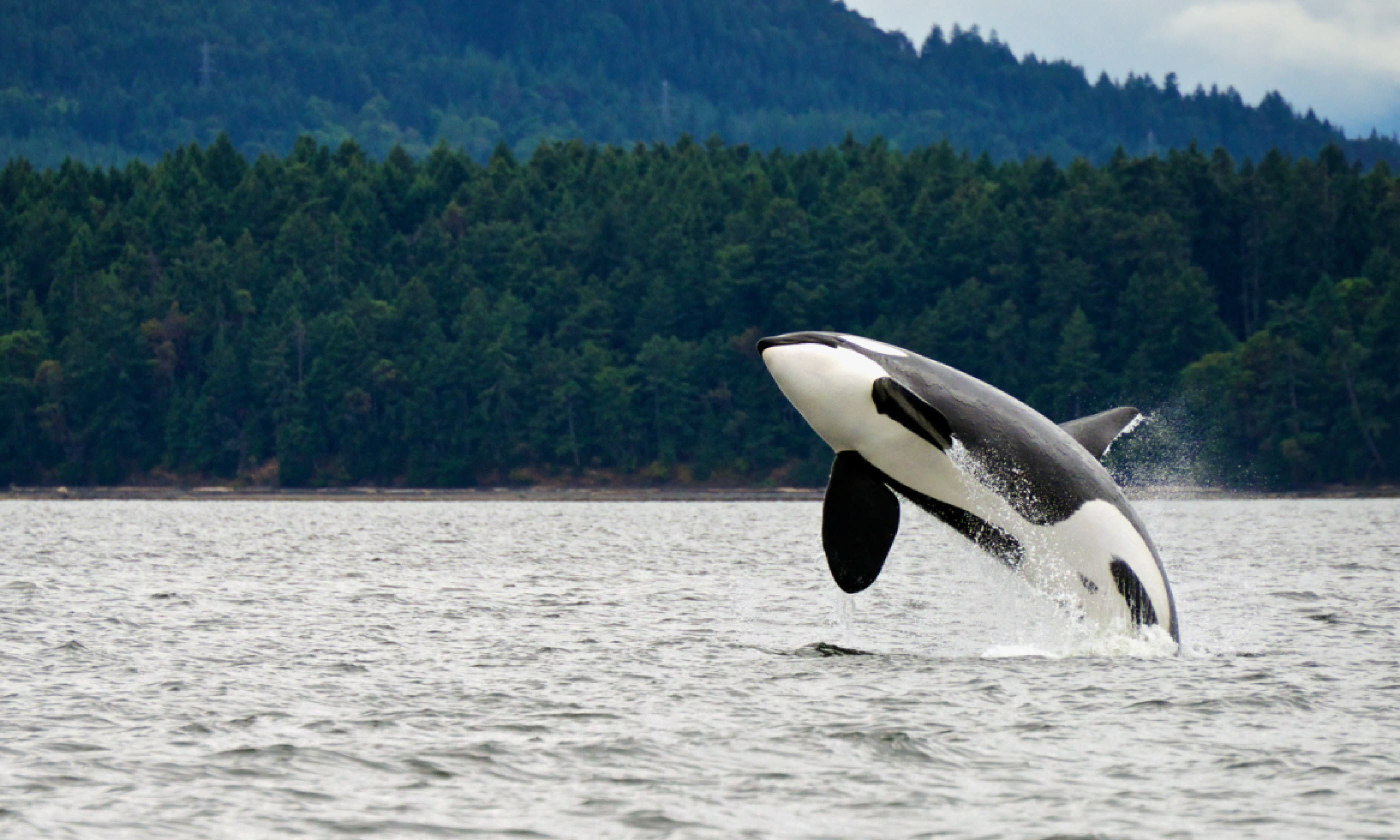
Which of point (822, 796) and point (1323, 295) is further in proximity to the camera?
point (1323, 295)

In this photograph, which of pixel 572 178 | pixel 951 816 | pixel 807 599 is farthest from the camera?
pixel 572 178

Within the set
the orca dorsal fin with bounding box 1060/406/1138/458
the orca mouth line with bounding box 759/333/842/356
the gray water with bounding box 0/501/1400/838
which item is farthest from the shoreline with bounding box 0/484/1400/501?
the orca mouth line with bounding box 759/333/842/356

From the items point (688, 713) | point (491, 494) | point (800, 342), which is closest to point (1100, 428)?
point (800, 342)

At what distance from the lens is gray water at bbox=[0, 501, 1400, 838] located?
49.0 feet

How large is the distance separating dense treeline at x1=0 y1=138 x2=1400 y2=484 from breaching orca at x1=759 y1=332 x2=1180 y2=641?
104315 millimetres

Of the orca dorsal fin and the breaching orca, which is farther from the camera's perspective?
the orca dorsal fin

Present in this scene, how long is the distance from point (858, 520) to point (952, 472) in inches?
46.9

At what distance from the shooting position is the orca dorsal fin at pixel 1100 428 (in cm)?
2059

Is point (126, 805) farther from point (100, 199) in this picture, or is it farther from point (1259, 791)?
point (100, 199)

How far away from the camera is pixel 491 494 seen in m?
132

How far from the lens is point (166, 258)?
15912 cm

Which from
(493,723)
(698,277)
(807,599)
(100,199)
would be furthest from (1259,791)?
(100,199)

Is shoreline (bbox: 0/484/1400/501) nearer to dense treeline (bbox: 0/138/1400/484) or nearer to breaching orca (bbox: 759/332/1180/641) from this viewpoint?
dense treeline (bbox: 0/138/1400/484)

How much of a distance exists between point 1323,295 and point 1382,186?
20.9 m
